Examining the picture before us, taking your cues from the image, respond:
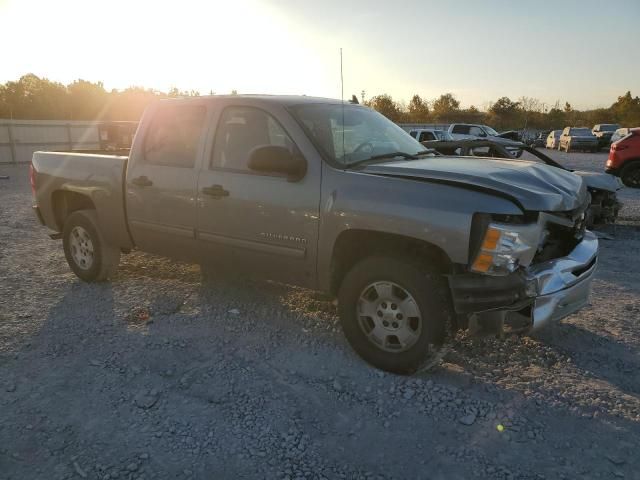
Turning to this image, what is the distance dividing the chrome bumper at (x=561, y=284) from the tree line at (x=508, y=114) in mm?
54138

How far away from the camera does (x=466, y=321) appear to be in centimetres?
327

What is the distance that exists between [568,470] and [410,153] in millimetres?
2640

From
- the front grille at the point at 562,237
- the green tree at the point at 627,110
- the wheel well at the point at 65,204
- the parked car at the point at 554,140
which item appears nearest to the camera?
the front grille at the point at 562,237

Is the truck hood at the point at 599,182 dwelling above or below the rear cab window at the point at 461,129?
below

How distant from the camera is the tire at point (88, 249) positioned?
17.3ft

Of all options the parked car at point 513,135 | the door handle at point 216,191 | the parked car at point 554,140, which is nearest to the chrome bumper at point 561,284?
the door handle at point 216,191

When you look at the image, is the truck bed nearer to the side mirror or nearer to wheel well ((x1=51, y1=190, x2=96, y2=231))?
wheel well ((x1=51, y1=190, x2=96, y2=231))

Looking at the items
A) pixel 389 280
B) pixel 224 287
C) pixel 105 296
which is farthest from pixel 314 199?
pixel 105 296

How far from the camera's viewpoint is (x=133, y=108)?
48.2 m

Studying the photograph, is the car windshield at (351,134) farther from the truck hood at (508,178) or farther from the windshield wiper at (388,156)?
the truck hood at (508,178)

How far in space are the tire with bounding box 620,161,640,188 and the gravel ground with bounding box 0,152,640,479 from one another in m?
9.59

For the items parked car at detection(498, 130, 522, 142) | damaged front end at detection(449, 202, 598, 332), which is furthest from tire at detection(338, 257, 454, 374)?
parked car at detection(498, 130, 522, 142)

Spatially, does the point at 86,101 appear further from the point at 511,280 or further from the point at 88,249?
the point at 511,280

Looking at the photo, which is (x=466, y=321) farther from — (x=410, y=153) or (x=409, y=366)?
(x=410, y=153)
